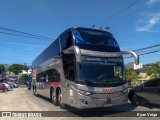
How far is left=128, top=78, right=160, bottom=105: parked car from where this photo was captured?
1334cm

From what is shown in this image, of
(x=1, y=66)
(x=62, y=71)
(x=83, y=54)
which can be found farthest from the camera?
(x=1, y=66)

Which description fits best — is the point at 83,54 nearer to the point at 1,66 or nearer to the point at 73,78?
the point at 73,78

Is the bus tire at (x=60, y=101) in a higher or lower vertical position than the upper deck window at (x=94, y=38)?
lower

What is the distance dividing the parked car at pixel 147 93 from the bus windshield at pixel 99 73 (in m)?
2.25

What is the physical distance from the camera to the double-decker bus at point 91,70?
11.3 m

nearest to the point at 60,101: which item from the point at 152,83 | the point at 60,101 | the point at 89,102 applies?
the point at 60,101

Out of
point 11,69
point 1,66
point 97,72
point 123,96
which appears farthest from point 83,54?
point 11,69

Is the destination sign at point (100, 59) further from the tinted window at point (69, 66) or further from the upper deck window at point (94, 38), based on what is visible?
the upper deck window at point (94, 38)

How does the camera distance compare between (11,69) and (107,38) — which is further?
(11,69)

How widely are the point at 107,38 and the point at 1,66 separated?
3999 inches

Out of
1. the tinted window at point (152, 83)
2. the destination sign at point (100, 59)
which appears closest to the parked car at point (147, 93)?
the tinted window at point (152, 83)

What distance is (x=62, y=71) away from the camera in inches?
531

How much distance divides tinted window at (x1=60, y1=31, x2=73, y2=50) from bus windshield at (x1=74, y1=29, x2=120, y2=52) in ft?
1.45

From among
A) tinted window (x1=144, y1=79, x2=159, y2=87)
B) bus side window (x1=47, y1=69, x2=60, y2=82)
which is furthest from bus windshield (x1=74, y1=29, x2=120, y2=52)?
bus side window (x1=47, y1=69, x2=60, y2=82)
